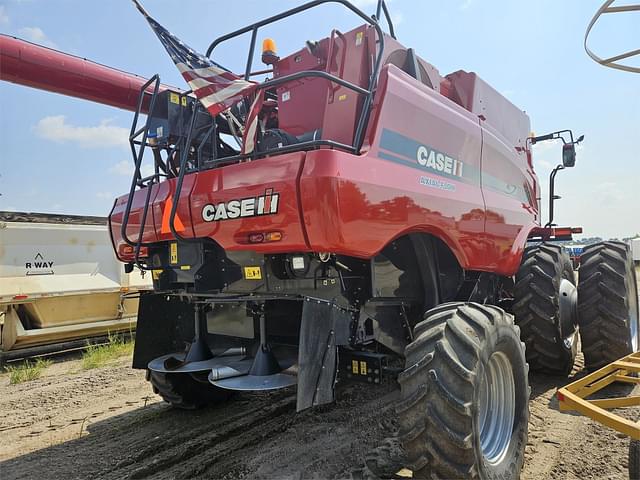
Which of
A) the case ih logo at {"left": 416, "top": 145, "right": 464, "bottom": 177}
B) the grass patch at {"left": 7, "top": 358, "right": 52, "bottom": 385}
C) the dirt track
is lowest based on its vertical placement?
the grass patch at {"left": 7, "top": 358, "right": 52, "bottom": 385}

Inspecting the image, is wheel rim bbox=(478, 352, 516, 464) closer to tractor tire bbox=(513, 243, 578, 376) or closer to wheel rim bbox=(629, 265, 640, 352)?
tractor tire bbox=(513, 243, 578, 376)

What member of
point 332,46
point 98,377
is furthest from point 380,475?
point 98,377

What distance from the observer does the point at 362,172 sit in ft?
8.41

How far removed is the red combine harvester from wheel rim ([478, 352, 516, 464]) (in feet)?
0.04

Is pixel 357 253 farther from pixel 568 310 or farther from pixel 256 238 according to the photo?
pixel 568 310

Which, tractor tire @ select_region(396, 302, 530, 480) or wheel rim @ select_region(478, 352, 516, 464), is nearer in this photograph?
tractor tire @ select_region(396, 302, 530, 480)

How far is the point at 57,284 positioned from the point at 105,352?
5.28 feet

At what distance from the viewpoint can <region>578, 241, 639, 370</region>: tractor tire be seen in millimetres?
4676

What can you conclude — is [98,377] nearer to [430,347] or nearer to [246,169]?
[246,169]

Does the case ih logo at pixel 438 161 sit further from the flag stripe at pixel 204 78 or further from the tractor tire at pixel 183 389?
the tractor tire at pixel 183 389

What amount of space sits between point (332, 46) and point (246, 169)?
4.11 feet

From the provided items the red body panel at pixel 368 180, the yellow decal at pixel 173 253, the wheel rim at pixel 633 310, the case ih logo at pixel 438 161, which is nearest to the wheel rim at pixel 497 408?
the red body panel at pixel 368 180

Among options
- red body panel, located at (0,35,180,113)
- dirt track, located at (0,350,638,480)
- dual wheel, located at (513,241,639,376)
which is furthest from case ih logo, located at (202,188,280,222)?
dual wheel, located at (513,241,639,376)

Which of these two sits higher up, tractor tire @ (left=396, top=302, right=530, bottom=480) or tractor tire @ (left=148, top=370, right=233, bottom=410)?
tractor tire @ (left=396, top=302, right=530, bottom=480)
